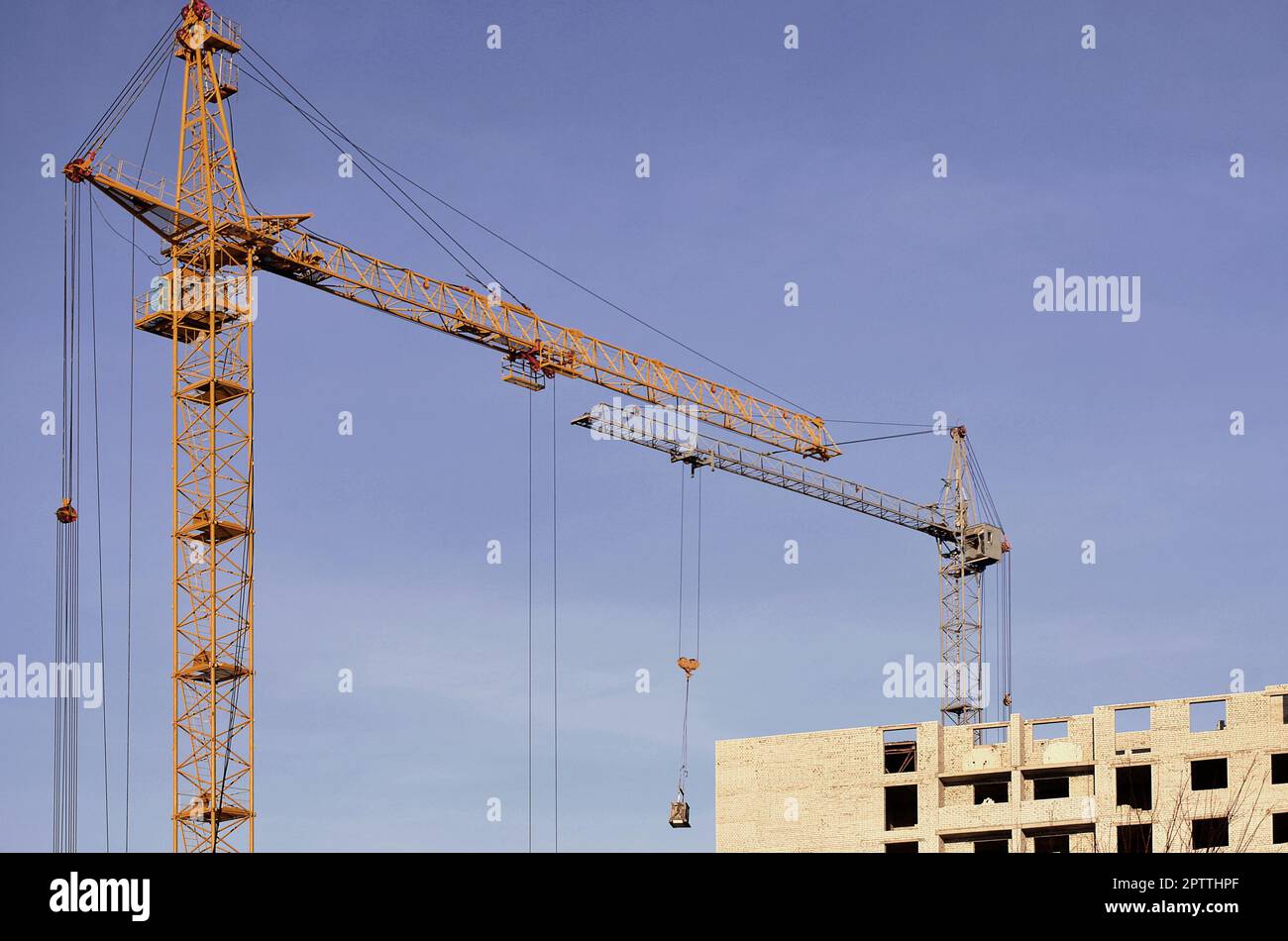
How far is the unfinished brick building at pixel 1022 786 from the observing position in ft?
271

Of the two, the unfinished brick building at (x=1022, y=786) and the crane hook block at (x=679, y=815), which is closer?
the unfinished brick building at (x=1022, y=786)

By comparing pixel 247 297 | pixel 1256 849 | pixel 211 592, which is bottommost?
pixel 1256 849

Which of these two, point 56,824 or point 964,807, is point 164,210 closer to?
point 56,824

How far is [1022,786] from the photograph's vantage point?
295 ft

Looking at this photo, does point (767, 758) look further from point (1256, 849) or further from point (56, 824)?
point (56, 824)

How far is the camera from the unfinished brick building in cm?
8275

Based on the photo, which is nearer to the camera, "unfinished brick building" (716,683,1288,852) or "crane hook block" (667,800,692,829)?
"unfinished brick building" (716,683,1288,852)
